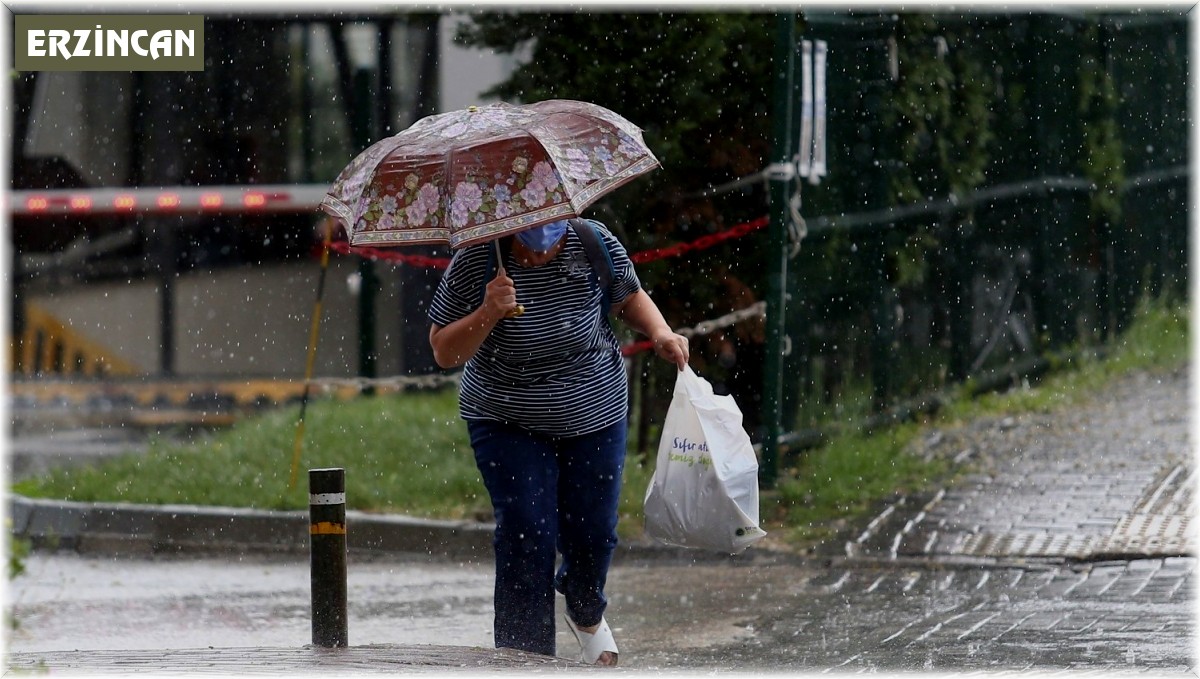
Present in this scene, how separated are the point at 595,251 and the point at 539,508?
80 cm

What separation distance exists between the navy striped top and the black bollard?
543mm

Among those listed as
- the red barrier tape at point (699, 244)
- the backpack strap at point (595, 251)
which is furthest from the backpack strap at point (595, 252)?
the red barrier tape at point (699, 244)

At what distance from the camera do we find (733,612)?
21.7ft

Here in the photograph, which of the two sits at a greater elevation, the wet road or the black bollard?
the black bollard

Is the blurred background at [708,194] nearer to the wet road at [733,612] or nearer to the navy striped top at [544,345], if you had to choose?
the wet road at [733,612]

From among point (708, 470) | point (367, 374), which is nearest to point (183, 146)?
point (367, 374)

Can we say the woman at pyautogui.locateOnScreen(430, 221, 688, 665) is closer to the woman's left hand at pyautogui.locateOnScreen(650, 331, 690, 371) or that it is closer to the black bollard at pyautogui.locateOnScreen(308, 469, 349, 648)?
the woman's left hand at pyautogui.locateOnScreen(650, 331, 690, 371)

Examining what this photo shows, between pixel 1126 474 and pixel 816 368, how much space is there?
1.66 m

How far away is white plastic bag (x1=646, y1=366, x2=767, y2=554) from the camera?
17.2 ft

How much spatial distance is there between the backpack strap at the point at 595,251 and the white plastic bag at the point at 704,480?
1.53 feet

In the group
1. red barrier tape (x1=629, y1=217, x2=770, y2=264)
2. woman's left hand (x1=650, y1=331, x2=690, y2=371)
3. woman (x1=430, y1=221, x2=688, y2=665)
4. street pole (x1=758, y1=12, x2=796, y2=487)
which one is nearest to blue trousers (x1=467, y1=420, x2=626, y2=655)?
woman (x1=430, y1=221, x2=688, y2=665)

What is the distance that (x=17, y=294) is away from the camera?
53.4 ft

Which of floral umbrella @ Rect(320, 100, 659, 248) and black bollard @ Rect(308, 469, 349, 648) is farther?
black bollard @ Rect(308, 469, 349, 648)

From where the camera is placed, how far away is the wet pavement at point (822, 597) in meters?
5.45
